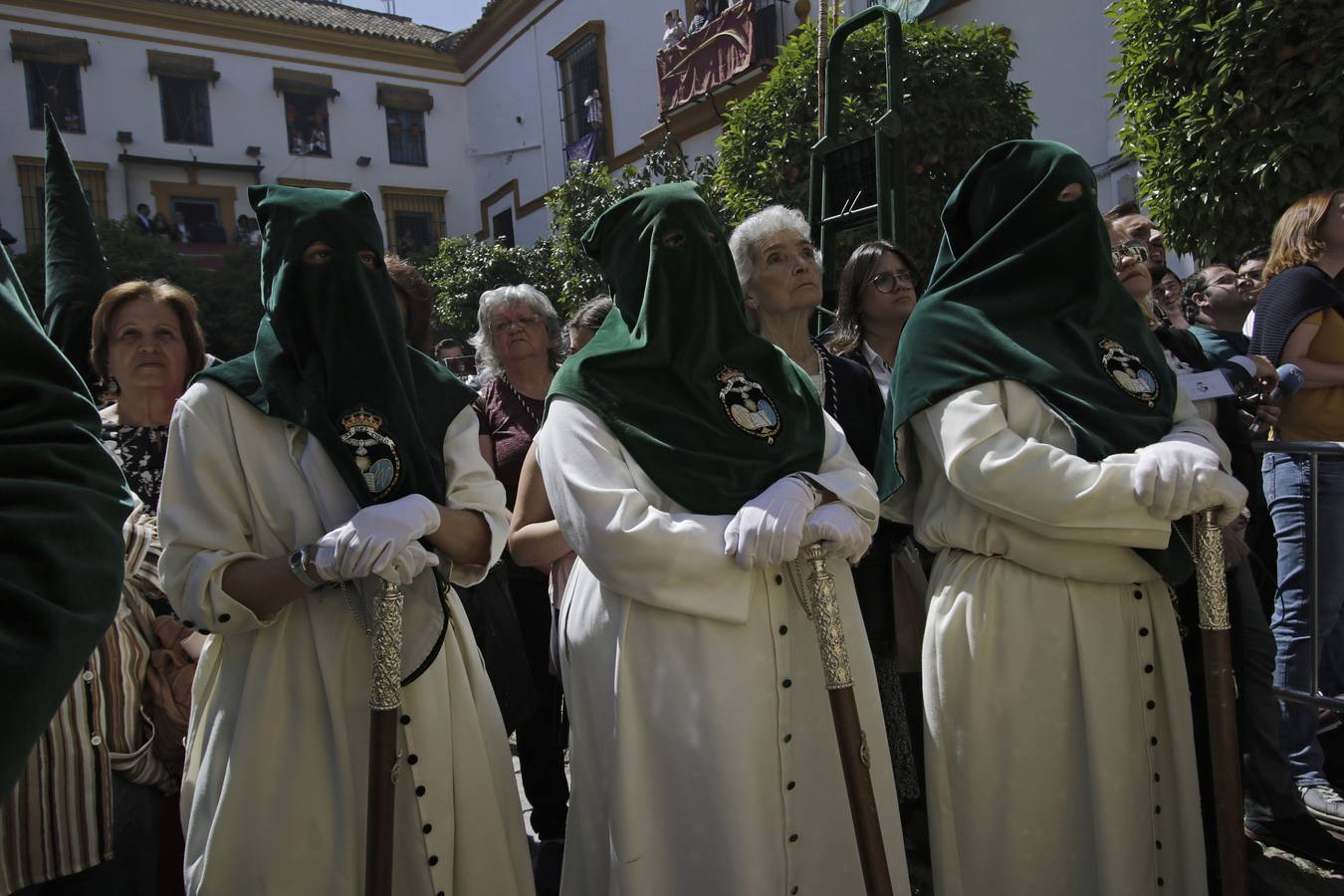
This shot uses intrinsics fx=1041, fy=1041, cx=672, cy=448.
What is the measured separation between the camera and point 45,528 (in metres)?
1.13

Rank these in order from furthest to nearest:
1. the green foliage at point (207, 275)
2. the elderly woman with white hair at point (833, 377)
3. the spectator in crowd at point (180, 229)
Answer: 1. the spectator in crowd at point (180, 229)
2. the green foliage at point (207, 275)
3. the elderly woman with white hair at point (833, 377)

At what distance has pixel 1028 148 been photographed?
282 cm

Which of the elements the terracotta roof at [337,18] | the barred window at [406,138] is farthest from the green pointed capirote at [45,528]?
the barred window at [406,138]

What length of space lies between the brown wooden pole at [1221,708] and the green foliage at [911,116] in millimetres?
6172

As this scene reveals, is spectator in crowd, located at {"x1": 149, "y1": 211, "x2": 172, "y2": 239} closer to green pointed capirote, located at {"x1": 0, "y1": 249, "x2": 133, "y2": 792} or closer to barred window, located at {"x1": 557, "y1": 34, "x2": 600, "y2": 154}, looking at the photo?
barred window, located at {"x1": 557, "y1": 34, "x2": 600, "y2": 154}

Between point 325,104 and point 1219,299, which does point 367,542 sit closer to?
point 1219,299

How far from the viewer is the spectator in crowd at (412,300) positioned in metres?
3.10

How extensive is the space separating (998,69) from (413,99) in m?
23.8

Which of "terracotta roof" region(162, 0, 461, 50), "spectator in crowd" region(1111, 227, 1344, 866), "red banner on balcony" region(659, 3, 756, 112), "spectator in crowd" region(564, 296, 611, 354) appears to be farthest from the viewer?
"terracotta roof" region(162, 0, 461, 50)

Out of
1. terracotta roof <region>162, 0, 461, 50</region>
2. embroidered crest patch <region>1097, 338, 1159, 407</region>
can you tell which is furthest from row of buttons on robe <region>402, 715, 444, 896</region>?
terracotta roof <region>162, 0, 461, 50</region>

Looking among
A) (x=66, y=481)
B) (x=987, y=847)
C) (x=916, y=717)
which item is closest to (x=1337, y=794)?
(x=916, y=717)

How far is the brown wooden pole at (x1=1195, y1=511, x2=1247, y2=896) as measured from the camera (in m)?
2.37

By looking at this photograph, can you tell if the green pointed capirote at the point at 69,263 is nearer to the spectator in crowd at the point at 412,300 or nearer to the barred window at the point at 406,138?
the spectator in crowd at the point at 412,300

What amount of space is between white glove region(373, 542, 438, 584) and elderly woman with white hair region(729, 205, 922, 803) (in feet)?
4.68
